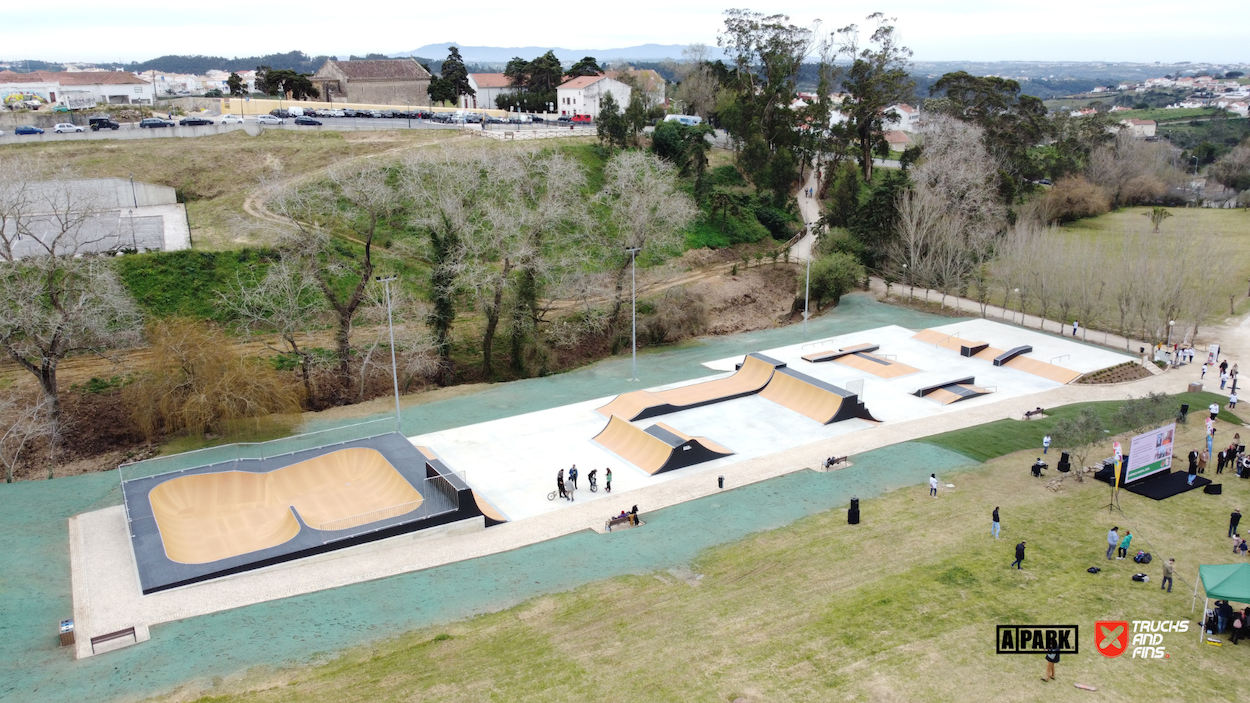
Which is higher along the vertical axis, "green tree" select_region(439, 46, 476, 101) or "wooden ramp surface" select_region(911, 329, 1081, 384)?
"green tree" select_region(439, 46, 476, 101)

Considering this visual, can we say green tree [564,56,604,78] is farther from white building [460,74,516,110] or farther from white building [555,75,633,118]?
white building [555,75,633,118]

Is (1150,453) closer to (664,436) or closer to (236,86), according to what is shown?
(664,436)

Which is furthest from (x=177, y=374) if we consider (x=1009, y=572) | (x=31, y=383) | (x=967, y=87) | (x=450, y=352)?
(x=967, y=87)

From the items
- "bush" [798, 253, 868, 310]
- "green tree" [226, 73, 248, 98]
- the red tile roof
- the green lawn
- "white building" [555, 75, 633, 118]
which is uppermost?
the red tile roof

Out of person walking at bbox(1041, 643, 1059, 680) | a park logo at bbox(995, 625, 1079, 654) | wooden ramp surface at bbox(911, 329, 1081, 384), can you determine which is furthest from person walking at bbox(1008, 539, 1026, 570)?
wooden ramp surface at bbox(911, 329, 1081, 384)

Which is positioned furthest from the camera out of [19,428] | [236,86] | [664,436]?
[236,86]

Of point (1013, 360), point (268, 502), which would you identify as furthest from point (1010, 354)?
point (268, 502)
